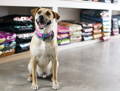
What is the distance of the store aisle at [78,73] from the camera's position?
133cm

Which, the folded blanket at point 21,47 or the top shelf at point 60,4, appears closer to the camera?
the top shelf at point 60,4

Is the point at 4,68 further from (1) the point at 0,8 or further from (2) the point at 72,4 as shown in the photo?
(2) the point at 72,4

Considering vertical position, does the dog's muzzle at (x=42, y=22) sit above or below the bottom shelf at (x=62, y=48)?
above

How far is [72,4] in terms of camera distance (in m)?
2.49

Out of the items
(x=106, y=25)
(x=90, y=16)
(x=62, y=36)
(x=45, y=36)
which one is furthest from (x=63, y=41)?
(x=45, y=36)

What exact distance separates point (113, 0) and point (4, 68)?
7.65ft

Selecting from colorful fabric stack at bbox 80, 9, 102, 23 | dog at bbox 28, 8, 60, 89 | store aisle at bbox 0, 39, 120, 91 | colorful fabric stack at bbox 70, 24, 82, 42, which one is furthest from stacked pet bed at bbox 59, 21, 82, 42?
dog at bbox 28, 8, 60, 89

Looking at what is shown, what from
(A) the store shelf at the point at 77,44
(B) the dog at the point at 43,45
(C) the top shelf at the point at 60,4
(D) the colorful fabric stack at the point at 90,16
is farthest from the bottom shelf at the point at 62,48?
(B) the dog at the point at 43,45

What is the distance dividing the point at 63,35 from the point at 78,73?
93 centimetres

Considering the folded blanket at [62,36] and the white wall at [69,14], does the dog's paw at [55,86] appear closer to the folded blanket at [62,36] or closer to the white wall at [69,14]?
the folded blanket at [62,36]

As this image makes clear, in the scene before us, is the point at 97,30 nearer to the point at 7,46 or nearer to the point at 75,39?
the point at 75,39

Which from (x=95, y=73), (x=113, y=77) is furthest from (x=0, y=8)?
(x=113, y=77)

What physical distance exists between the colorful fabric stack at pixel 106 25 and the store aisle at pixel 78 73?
83 centimetres

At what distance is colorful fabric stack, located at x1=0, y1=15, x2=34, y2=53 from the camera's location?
1.99 m
